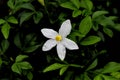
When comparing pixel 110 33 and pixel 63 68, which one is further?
pixel 110 33

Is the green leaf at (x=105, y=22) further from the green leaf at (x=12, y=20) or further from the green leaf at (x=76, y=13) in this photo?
the green leaf at (x=12, y=20)

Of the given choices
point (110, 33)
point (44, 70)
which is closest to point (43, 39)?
point (44, 70)

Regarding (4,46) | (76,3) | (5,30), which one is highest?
(76,3)

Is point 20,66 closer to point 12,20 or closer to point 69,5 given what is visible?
point 12,20

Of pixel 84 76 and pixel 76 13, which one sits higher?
pixel 76 13

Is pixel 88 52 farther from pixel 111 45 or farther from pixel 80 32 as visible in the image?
pixel 111 45

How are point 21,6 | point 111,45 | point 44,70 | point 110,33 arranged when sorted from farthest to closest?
point 111,45, point 110,33, point 21,6, point 44,70

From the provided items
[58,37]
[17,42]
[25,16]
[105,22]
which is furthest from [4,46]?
[105,22]
